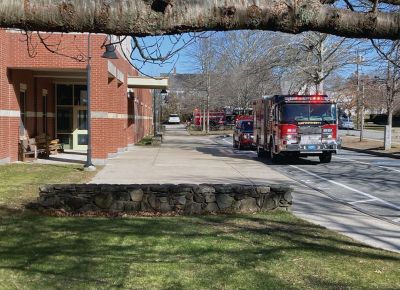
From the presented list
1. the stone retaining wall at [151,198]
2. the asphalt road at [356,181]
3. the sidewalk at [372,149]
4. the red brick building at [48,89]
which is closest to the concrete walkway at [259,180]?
the asphalt road at [356,181]

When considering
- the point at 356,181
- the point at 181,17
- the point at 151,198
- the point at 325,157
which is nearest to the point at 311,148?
the point at 325,157

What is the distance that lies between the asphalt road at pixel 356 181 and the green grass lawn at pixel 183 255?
3.69 metres

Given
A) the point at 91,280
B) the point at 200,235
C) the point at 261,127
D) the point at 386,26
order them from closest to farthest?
1. the point at 386,26
2. the point at 91,280
3. the point at 200,235
4. the point at 261,127

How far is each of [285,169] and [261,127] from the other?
5915mm

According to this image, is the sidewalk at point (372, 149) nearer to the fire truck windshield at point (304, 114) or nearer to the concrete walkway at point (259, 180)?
the fire truck windshield at point (304, 114)

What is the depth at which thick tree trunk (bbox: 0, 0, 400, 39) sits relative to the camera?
9.33ft

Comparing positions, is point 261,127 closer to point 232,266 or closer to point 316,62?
point 316,62

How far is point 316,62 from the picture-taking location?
3994 cm

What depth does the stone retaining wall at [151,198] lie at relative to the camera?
10.1 metres

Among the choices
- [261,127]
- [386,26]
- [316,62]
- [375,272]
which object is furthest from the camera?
[316,62]

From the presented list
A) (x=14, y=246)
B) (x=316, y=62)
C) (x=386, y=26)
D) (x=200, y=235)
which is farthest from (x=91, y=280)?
(x=316, y=62)

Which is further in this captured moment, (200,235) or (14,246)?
(200,235)

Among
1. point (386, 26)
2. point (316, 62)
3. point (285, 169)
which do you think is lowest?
point (285, 169)

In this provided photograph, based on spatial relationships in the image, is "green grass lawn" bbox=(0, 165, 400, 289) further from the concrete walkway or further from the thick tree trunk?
the thick tree trunk
